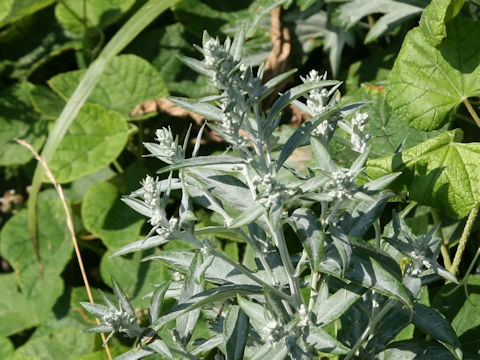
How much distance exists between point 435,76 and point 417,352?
0.72 meters

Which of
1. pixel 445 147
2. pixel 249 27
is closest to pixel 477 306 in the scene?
pixel 445 147

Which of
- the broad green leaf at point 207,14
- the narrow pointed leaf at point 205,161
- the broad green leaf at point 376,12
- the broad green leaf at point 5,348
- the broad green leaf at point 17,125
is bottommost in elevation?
the broad green leaf at point 5,348

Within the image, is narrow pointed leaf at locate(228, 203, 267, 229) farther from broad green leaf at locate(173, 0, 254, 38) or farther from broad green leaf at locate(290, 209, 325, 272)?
broad green leaf at locate(173, 0, 254, 38)

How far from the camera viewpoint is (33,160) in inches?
102

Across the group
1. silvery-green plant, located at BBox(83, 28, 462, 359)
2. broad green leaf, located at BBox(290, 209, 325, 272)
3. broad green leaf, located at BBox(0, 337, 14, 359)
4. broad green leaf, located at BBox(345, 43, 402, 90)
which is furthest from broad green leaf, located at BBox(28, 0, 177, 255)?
broad green leaf, located at BBox(290, 209, 325, 272)

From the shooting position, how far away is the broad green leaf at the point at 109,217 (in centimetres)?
216

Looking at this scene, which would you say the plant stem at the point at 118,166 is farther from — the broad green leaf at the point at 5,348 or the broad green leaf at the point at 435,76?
the broad green leaf at the point at 435,76

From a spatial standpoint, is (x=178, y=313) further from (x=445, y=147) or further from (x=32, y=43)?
(x=32, y=43)

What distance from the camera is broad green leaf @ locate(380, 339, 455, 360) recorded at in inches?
47.6

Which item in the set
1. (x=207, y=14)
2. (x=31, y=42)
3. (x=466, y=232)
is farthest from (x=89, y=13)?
(x=466, y=232)

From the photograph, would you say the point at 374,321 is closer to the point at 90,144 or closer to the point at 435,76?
the point at 435,76

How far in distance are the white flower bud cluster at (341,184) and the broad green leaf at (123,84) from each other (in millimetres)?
1444

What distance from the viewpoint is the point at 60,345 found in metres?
2.14

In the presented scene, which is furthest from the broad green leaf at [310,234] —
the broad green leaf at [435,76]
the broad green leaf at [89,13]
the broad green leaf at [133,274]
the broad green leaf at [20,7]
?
the broad green leaf at [20,7]
